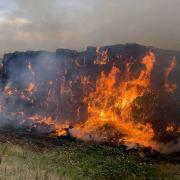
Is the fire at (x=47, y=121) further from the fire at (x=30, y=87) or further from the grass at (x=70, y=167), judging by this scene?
the grass at (x=70, y=167)

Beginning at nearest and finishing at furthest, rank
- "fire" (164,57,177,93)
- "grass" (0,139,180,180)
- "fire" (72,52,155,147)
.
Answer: "grass" (0,139,180,180) → "fire" (72,52,155,147) → "fire" (164,57,177,93)

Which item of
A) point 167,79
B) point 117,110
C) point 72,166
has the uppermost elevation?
point 167,79

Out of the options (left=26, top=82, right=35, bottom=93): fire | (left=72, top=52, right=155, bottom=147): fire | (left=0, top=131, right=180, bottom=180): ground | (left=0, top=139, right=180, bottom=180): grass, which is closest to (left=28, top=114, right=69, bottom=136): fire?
(left=72, top=52, right=155, bottom=147): fire

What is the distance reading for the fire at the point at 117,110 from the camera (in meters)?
33.2

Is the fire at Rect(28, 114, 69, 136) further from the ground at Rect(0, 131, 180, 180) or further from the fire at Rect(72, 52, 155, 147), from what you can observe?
the ground at Rect(0, 131, 180, 180)

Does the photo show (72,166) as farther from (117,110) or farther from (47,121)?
(47,121)

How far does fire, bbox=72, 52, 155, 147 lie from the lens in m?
33.2

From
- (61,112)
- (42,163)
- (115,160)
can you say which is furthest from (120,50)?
(42,163)

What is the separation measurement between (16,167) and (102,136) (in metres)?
19.0

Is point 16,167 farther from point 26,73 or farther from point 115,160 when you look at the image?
point 26,73

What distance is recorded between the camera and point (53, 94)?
50.0 meters

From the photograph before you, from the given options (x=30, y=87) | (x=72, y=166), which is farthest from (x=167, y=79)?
(x=72, y=166)

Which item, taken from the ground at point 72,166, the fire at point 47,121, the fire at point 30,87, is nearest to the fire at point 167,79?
the fire at point 47,121

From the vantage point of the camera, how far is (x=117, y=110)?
128 feet
